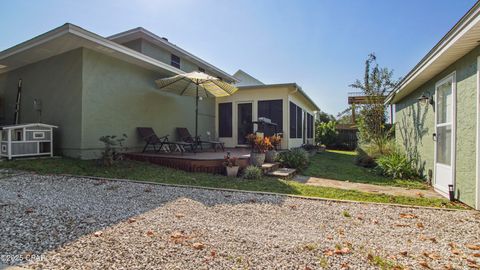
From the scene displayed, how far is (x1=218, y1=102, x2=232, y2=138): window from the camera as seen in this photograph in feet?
38.3

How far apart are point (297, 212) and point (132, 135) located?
6.21m

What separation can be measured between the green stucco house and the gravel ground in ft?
3.04

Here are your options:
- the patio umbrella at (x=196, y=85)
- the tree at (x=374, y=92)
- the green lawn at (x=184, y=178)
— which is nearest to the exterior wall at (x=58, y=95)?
the green lawn at (x=184, y=178)

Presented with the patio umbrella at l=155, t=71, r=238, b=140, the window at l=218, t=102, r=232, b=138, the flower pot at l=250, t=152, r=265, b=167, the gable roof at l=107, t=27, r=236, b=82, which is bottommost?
the flower pot at l=250, t=152, r=265, b=167

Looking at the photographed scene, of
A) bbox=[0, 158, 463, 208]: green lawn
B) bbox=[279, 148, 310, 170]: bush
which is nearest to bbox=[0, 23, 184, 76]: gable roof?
bbox=[0, 158, 463, 208]: green lawn

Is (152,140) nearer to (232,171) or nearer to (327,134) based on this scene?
(232,171)

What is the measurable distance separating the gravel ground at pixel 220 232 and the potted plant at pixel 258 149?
7.85 feet

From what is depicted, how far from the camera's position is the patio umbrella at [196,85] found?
24.4ft

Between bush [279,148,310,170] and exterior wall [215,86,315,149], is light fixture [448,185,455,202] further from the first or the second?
exterior wall [215,86,315,149]

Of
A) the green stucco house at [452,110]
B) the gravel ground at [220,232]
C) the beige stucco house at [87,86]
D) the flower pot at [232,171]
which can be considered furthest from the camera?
the beige stucco house at [87,86]

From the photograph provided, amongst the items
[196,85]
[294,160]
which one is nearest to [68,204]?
[196,85]

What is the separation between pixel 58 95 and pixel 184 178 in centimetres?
475

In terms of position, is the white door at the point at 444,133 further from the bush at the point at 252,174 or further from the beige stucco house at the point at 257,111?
the beige stucco house at the point at 257,111

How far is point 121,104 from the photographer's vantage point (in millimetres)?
7473
